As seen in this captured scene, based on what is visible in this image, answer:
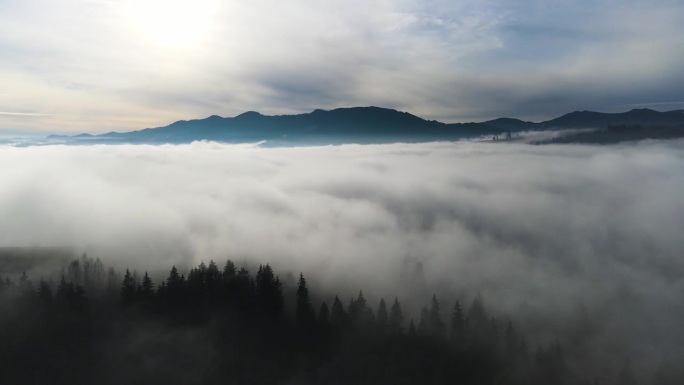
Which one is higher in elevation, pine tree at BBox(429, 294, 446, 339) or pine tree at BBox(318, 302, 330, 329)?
pine tree at BBox(318, 302, 330, 329)

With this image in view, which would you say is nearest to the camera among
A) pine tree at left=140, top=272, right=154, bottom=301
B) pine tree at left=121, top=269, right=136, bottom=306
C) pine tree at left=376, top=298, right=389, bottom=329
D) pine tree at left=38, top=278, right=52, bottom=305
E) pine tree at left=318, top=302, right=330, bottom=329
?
pine tree at left=38, top=278, right=52, bottom=305

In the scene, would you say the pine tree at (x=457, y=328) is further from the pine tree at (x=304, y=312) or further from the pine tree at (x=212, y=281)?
the pine tree at (x=212, y=281)

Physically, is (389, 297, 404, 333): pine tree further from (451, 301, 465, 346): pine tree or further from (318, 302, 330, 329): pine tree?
(318, 302, 330, 329): pine tree

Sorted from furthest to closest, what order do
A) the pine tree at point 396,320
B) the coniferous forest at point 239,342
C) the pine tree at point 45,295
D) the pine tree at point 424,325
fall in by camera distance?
the pine tree at point 396,320, the pine tree at point 424,325, the pine tree at point 45,295, the coniferous forest at point 239,342

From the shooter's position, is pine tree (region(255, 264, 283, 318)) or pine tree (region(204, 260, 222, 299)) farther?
pine tree (region(204, 260, 222, 299))

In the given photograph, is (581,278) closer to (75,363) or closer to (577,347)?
(577,347)

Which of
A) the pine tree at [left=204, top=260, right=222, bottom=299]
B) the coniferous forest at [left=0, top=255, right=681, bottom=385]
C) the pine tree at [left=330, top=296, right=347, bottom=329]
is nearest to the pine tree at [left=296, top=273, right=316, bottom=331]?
the coniferous forest at [left=0, top=255, right=681, bottom=385]

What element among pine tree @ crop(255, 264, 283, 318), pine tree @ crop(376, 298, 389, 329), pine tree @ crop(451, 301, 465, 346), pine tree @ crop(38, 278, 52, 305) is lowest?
pine tree @ crop(451, 301, 465, 346)

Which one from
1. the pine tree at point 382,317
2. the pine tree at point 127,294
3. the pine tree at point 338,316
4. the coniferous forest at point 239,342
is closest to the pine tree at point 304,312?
the coniferous forest at point 239,342

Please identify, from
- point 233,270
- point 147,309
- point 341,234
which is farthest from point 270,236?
point 147,309
